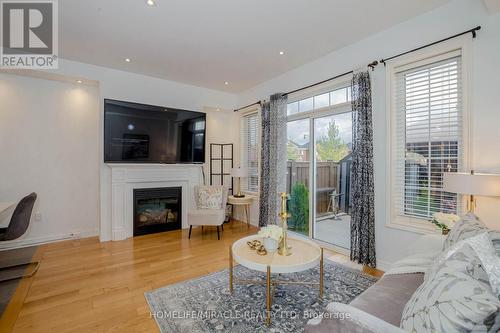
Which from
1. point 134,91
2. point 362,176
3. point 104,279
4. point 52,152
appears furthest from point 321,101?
point 52,152

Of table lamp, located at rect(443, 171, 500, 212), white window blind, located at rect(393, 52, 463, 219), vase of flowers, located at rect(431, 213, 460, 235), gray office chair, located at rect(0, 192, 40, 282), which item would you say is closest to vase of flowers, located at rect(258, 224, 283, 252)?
vase of flowers, located at rect(431, 213, 460, 235)

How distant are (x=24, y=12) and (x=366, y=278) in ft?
15.4

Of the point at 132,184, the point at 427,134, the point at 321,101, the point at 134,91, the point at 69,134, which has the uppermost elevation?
the point at 134,91

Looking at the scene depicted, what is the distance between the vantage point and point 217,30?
9.27 feet

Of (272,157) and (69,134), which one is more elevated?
(69,134)

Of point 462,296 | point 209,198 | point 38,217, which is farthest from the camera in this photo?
point 209,198

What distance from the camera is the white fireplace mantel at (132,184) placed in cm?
396

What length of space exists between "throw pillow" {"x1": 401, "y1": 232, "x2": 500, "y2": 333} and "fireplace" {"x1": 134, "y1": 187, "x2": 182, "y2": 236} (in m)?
4.16

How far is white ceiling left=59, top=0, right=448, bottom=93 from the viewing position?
240 centimetres

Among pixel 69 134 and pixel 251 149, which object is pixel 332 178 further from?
pixel 69 134

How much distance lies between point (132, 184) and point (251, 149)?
8.10 feet

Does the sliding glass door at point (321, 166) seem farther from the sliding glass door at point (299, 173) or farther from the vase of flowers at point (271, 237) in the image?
the vase of flowers at point (271, 237)

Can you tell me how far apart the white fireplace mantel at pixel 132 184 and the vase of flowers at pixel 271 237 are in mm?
2870

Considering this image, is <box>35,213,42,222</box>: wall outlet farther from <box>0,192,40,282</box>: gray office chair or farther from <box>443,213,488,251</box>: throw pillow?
<box>443,213,488,251</box>: throw pillow
